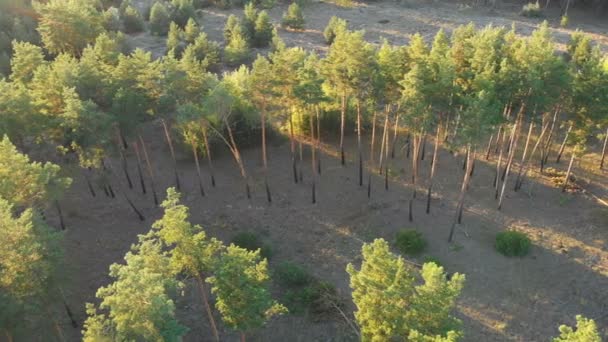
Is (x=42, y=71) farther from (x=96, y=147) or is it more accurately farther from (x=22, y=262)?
(x=22, y=262)

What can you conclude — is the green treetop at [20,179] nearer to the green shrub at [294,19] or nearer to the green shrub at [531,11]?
the green shrub at [294,19]

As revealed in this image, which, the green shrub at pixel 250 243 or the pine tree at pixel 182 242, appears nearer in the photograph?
the pine tree at pixel 182 242

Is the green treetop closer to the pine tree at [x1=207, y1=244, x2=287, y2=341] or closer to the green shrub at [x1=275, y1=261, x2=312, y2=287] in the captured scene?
the pine tree at [x1=207, y1=244, x2=287, y2=341]

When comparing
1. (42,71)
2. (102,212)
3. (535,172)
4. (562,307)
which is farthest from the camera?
Result: (535,172)

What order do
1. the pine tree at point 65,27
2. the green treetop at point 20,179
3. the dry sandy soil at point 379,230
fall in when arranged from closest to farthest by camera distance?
the green treetop at point 20,179, the dry sandy soil at point 379,230, the pine tree at point 65,27

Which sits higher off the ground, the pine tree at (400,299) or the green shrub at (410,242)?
the pine tree at (400,299)

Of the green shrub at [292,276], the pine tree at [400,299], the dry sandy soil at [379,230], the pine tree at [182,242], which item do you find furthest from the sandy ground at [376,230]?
the pine tree at [400,299]

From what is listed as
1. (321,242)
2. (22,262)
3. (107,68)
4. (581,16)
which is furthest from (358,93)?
(581,16)
